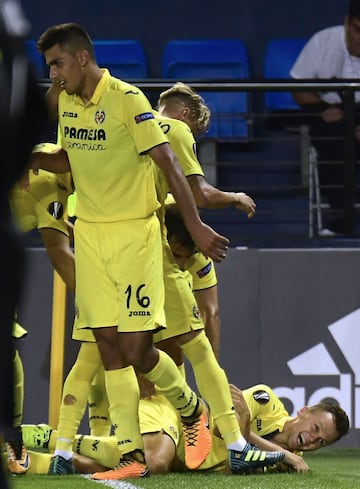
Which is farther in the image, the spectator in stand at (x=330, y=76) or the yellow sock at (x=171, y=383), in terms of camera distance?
the spectator in stand at (x=330, y=76)

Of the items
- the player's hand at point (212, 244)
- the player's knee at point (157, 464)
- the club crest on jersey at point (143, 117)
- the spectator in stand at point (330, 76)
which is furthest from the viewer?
the spectator in stand at point (330, 76)

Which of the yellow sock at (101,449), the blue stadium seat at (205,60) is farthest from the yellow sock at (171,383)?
the blue stadium seat at (205,60)

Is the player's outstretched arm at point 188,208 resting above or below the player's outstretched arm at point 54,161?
below

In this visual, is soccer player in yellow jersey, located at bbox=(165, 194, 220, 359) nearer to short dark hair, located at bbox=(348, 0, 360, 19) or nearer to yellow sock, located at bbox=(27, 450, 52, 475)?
yellow sock, located at bbox=(27, 450, 52, 475)

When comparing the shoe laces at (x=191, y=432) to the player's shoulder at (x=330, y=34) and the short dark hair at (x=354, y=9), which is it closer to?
the player's shoulder at (x=330, y=34)

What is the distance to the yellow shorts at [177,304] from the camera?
5672 millimetres

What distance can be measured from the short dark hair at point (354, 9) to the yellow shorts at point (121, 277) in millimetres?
4758

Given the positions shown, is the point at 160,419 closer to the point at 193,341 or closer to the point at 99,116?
the point at 193,341

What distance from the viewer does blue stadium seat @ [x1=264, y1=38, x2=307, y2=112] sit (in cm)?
970

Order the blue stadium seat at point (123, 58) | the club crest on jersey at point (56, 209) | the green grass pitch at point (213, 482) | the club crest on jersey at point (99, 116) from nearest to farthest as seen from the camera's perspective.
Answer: the green grass pitch at point (213, 482) < the club crest on jersey at point (99, 116) < the club crest on jersey at point (56, 209) < the blue stadium seat at point (123, 58)

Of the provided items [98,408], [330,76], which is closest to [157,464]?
[98,408]

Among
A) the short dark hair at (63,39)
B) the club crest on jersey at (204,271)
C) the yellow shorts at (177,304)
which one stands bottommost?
the yellow shorts at (177,304)

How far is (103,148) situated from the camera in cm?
511

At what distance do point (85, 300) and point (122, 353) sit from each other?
0.93ft
